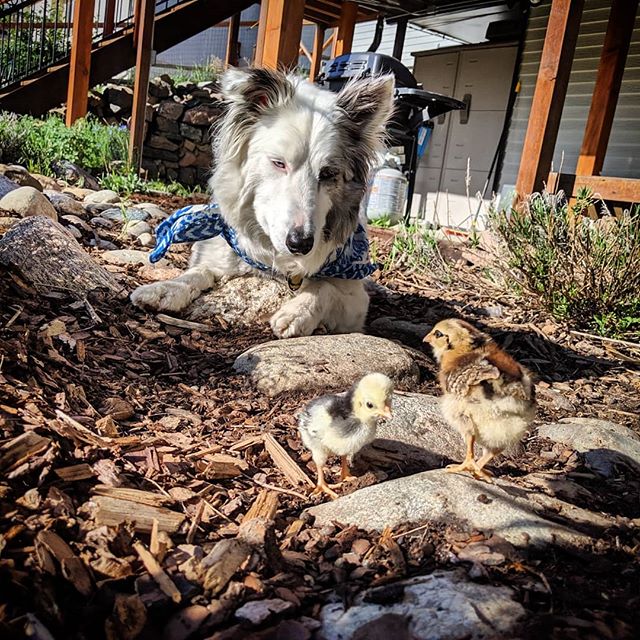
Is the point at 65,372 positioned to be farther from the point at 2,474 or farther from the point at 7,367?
the point at 2,474

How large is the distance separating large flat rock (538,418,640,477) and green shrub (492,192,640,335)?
1.75 meters

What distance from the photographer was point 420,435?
272 cm

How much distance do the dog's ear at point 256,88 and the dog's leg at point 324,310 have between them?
131 centimetres

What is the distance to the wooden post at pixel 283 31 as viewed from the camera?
18.0ft

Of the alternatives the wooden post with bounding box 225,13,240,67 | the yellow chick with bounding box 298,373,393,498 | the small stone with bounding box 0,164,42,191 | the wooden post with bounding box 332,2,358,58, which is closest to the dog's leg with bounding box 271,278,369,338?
the yellow chick with bounding box 298,373,393,498

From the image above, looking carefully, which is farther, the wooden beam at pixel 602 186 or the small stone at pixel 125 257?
the wooden beam at pixel 602 186

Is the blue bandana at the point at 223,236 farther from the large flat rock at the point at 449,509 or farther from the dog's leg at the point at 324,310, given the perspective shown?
the large flat rock at the point at 449,509

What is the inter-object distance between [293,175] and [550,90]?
330 centimetres

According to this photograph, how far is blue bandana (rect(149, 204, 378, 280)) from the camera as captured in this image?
4406 mm

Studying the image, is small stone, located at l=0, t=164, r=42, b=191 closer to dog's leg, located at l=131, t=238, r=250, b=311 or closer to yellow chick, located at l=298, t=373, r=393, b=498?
dog's leg, located at l=131, t=238, r=250, b=311

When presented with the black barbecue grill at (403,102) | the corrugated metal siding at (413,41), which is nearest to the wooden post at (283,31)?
the black barbecue grill at (403,102)

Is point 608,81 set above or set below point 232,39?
below

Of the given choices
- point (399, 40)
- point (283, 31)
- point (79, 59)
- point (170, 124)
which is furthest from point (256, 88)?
point (170, 124)

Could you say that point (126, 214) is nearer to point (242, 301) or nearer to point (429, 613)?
point (242, 301)
